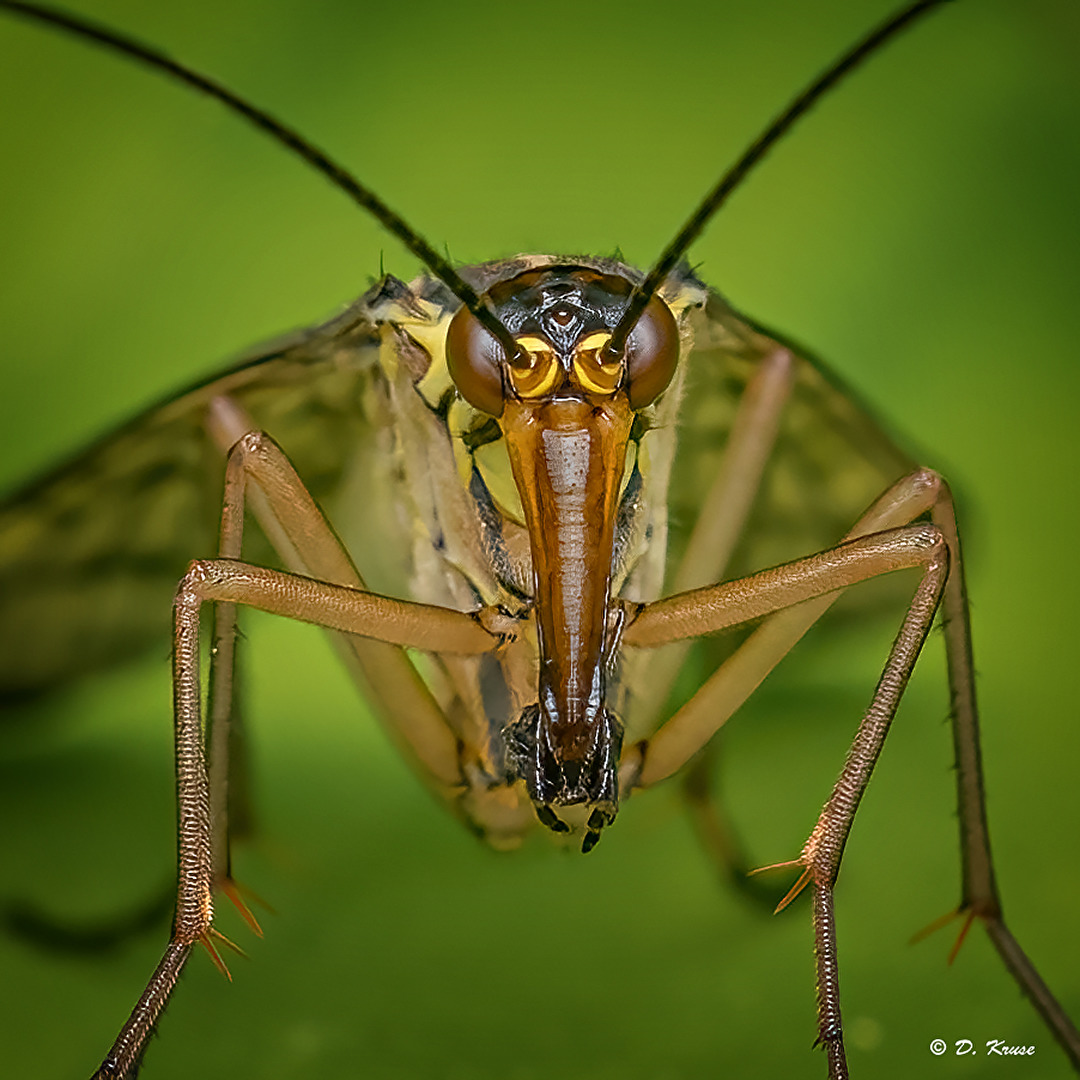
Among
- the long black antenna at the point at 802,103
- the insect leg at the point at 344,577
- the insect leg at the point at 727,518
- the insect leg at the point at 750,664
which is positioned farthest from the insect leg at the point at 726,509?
the long black antenna at the point at 802,103

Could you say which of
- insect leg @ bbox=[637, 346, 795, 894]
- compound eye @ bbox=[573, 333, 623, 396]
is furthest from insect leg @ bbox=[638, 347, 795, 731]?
compound eye @ bbox=[573, 333, 623, 396]

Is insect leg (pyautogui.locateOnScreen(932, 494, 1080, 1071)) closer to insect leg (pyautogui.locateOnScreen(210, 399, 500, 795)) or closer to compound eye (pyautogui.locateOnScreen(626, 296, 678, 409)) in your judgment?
compound eye (pyautogui.locateOnScreen(626, 296, 678, 409))

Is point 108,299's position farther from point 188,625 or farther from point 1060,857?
point 1060,857

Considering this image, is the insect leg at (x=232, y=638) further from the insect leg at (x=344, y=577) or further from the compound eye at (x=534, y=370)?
the compound eye at (x=534, y=370)

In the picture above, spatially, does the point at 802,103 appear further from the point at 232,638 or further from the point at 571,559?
the point at 232,638

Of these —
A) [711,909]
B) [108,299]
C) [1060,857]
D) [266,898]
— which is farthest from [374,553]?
[1060,857]

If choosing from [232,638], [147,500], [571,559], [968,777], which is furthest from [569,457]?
[147,500]
